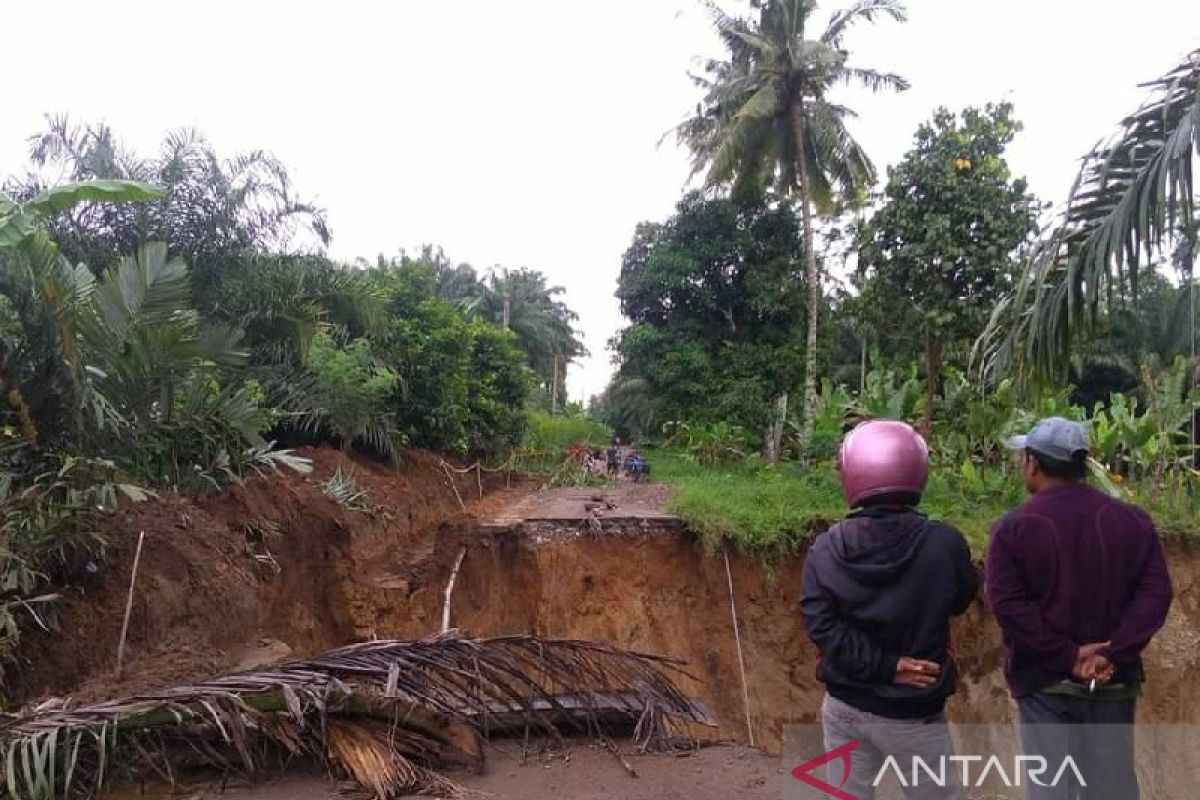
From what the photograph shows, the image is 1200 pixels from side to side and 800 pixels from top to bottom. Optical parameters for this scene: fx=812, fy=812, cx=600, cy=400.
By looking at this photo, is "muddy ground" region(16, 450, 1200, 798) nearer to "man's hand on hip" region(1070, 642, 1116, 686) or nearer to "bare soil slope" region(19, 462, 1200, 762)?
"bare soil slope" region(19, 462, 1200, 762)

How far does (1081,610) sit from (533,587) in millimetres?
7498

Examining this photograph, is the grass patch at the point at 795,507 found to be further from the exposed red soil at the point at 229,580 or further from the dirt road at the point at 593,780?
the dirt road at the point at 593,780

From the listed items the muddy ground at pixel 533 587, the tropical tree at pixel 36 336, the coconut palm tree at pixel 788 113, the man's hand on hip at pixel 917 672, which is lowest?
the muddy ground at pixel 533 587

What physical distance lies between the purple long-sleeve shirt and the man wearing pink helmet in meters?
0.36

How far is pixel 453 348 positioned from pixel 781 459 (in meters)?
8.46

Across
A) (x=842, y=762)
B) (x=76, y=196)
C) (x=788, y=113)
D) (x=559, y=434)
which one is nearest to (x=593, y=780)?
(x=842, y=762)

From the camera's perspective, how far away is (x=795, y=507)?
977 cm

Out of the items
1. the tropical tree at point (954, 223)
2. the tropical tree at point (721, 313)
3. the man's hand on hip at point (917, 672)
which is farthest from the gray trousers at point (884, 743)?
the tropical tree at point (721, 313)

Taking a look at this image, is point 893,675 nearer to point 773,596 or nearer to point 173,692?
point 173,692

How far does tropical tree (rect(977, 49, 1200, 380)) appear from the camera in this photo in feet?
12.1

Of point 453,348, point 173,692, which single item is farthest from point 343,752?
point 453,348

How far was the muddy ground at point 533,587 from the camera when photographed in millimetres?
6277

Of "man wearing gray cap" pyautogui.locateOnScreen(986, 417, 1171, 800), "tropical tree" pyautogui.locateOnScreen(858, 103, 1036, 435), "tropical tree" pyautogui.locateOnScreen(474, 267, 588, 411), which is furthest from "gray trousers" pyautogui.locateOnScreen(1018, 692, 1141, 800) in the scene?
"tropical tree" pyautogui.locateOnScreen(474, 267, 588, 411)

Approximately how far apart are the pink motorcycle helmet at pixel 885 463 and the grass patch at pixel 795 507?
23.4 ft
